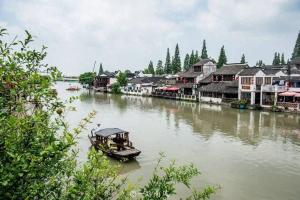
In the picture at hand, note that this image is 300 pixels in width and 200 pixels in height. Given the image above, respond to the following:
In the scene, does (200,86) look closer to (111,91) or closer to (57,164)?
(111,91)

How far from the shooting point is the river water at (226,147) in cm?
1838

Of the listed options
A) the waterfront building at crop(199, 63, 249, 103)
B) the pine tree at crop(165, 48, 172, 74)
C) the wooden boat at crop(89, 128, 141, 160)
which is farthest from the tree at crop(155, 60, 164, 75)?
the wooden boat at crop(89, 128, 141, 160)

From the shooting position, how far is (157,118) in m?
42.4

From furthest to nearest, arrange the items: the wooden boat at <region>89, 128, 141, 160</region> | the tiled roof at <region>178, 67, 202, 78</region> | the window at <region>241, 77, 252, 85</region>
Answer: the tiled roof at <region>178, 67, 202, 78</region> → the window at <region>241, 77, 252, 85</region> → the wooden boat at <region>89, 128, 141, 160</region>

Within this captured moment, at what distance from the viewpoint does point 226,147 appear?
2688 cm

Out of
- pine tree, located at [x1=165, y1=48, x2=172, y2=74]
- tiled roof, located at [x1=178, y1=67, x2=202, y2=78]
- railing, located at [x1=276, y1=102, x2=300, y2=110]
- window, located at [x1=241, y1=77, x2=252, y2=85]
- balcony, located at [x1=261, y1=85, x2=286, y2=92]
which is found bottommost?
railing, located at [x1=276, y1=102, x2=300, y2=110]

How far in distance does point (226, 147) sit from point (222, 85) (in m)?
35.8

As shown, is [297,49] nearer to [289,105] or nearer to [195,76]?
[195,76]

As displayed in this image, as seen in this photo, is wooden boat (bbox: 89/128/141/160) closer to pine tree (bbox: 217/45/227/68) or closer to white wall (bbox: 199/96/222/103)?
white wall (bbox: 199/96/222/103)

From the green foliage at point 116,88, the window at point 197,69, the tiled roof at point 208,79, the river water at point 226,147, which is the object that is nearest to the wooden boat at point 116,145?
the river water at point 226,147

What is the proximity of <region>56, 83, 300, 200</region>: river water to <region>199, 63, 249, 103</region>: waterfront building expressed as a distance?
12408 mm

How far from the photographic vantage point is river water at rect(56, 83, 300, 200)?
18375mm

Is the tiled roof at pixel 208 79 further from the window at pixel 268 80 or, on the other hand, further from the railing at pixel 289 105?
the railing at pixel 289 105

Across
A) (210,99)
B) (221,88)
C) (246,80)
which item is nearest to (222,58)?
(210,99)
